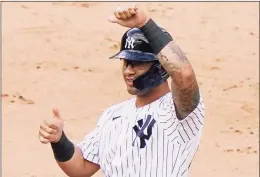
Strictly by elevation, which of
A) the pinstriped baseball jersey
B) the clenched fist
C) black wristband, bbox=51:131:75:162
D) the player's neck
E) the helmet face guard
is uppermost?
the clenched fist

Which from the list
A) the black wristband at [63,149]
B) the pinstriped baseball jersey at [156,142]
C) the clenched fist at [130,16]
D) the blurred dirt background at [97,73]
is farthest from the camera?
the blurred dirt background at [97,73]

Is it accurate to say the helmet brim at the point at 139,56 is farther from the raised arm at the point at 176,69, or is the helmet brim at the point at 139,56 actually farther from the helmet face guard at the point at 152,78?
the raised arm at the point at 176,69

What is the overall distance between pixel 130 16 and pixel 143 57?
1.27 feet

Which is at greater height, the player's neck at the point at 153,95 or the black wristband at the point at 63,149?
the player's neck at the point at 153,95

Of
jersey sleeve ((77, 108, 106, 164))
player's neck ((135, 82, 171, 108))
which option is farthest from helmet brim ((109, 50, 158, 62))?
jersey sleeve ((77, 108, 106, 164))

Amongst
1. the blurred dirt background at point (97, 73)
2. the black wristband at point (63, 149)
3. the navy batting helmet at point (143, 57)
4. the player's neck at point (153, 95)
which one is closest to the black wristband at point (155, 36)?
the navy batting helmet at point (143, 57)

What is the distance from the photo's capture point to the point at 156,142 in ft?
15.3

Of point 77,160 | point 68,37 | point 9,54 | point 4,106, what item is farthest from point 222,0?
point 77,160

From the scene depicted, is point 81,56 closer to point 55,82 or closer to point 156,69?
point 55,82

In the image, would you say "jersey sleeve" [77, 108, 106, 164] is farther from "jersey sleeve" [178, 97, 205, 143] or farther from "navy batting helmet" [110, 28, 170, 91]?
"jersey sleeve" [178, 97, 205, 143]

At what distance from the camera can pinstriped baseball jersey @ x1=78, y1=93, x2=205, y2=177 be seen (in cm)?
464

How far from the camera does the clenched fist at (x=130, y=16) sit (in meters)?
4.39

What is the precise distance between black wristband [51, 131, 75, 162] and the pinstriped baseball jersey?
0.99ft

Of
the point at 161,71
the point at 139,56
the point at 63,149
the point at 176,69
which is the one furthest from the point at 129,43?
the point at 63,149
